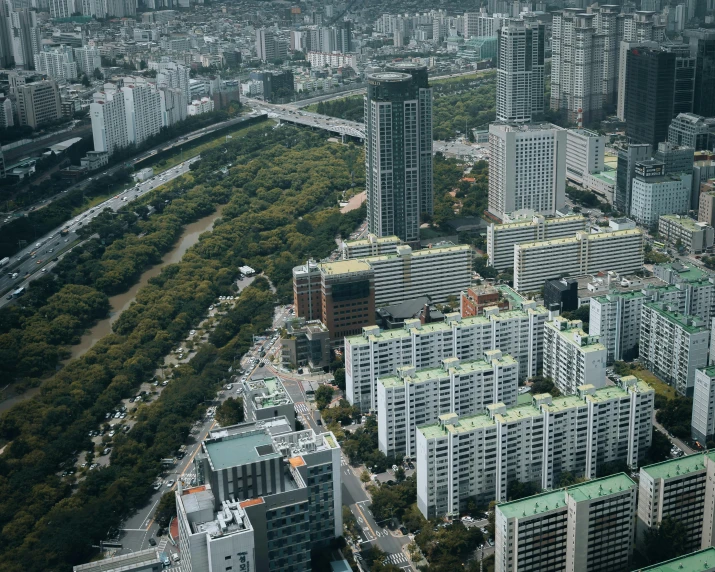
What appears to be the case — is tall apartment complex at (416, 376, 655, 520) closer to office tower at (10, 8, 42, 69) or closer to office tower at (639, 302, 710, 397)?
office tower at (639, 302, 710, 397)

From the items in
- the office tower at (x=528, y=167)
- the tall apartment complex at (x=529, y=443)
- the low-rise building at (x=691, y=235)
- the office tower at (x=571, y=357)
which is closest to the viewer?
the tall apartment complex at (x=529, y=443)

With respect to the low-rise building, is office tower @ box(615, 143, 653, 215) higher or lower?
higher

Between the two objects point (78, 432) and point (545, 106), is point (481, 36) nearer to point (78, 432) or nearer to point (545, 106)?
point (545, 106)

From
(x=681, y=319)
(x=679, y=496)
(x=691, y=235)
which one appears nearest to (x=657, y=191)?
(x=691, y=235)

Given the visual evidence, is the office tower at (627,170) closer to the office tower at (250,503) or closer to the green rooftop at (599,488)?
the green rooftop at (599,488)

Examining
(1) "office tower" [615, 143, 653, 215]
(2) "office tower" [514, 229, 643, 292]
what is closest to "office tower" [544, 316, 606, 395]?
(2) "office tower" [514, 229, 643, 292]

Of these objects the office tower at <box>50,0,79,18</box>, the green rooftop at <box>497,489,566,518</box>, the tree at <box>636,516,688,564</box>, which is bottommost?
the tree at <box>636,516,688,564</box>

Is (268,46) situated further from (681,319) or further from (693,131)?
(681,319)

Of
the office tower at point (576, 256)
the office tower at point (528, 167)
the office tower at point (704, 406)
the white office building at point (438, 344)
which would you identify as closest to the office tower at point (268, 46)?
the office tower at point (528, 167)
